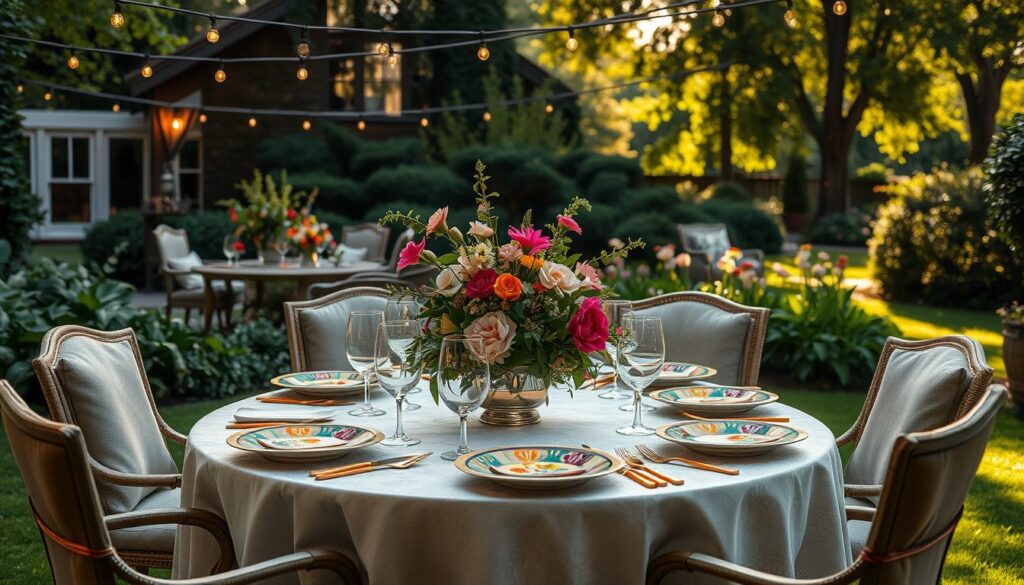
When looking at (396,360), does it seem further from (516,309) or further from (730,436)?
(730,436)

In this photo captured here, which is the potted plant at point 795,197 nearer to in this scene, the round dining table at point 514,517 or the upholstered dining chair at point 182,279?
the upholstered dining chair at point 182,279

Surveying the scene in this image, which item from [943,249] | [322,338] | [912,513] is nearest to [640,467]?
[912,513]

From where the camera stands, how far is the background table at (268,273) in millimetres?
9781

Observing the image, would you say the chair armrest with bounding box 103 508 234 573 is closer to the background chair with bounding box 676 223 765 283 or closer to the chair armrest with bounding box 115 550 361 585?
the chair armrest with bounding box 115 550 361 585

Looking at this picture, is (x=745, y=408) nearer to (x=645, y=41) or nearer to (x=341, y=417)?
(x=341, y=417)

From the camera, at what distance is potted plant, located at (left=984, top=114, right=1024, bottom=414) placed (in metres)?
7.35

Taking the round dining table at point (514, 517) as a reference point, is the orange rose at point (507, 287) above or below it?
above

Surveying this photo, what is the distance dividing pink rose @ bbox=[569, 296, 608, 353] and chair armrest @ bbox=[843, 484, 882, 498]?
0.95 meters

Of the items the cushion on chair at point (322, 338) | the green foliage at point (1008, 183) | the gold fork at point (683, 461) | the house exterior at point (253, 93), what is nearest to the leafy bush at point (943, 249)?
the green foliage at point (1008, 183)

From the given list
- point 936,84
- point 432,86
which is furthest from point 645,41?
point 936,84

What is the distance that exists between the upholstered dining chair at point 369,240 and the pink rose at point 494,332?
8.92m

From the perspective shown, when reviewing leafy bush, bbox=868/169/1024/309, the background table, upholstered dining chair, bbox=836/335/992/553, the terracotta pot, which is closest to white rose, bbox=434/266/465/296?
upholstered dining chair, bbox=836/335/992/553

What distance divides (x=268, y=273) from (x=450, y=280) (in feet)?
22.6

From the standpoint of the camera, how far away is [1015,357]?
777cm
